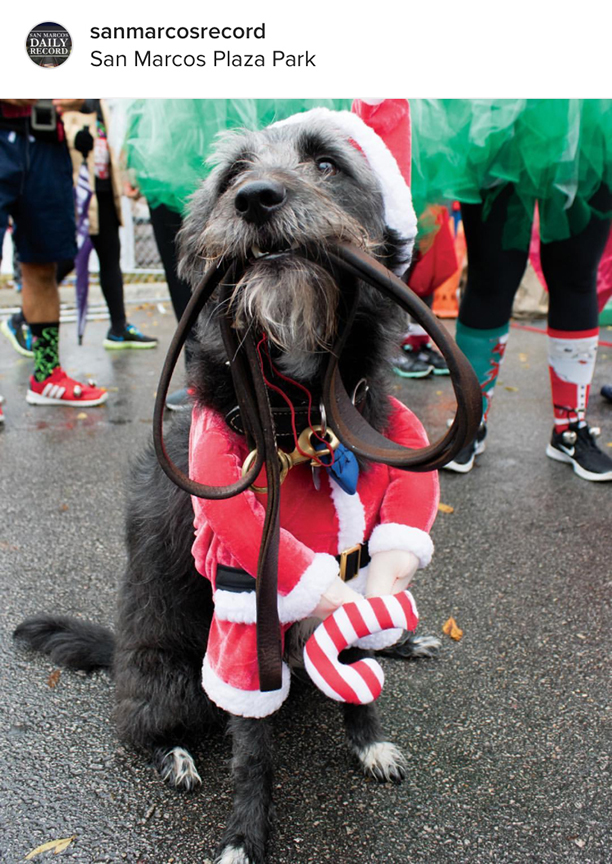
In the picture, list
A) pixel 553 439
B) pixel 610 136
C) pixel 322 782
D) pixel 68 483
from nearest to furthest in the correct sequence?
1. pixel 322 782
2. pixel 610 136
3. pixel 68 483
4. pixel 553 439

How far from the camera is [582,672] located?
6.57ft

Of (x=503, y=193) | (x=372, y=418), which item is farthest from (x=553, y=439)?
(x=372, y=418)

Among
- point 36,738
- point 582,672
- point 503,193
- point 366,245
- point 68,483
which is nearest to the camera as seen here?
point 366,245

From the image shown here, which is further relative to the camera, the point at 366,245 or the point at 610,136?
the point at 610,136

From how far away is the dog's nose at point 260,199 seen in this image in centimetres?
116

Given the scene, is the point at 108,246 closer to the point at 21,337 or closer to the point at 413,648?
the point at 21,337

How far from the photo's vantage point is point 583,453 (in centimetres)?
345

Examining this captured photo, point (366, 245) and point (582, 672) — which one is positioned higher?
point (366, 245)

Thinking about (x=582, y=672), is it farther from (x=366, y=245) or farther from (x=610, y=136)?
(x=610, y=136)

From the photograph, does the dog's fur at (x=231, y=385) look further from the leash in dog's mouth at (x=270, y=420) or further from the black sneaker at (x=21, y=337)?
the black sneaker at (x=21, y=337)

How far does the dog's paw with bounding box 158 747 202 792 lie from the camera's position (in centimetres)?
164
